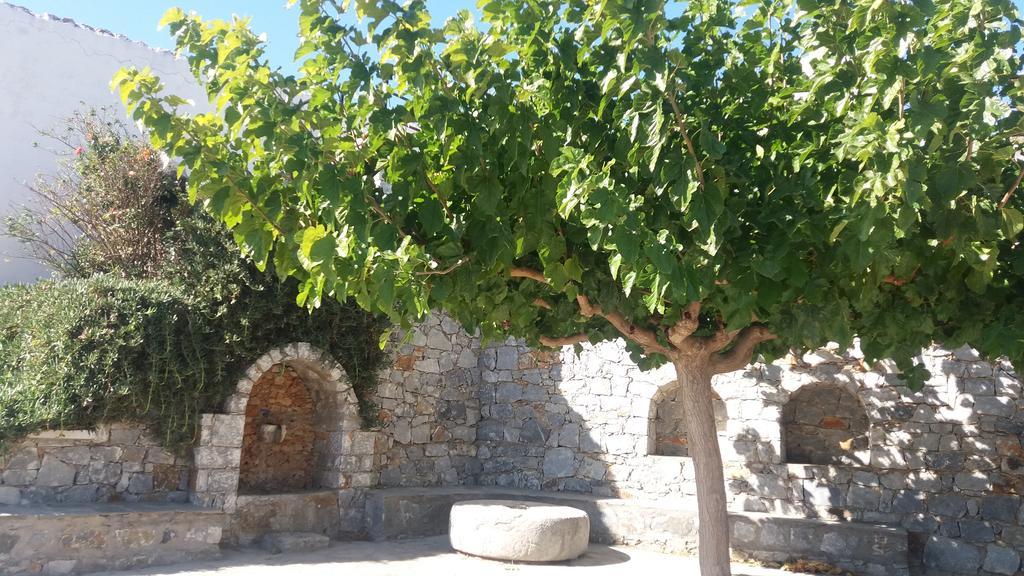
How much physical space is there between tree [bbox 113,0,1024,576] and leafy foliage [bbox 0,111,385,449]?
3609 mm

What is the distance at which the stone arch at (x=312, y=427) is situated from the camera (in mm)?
7465

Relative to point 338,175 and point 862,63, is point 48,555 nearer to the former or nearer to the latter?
point 338,175

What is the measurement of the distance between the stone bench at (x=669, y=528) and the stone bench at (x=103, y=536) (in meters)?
2.13

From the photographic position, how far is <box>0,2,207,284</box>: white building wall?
28.1 feet

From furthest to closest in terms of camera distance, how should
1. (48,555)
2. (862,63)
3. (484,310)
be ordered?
(48,555), (484,310), (862,63)

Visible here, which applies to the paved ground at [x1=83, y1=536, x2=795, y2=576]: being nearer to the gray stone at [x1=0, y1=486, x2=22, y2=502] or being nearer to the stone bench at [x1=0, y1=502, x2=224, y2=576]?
the stone bench at [x1=0, y1=502, x2=224, y2=576]

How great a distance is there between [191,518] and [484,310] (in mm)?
4365

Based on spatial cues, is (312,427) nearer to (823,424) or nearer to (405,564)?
(405,564)

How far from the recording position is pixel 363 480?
8.96 meters

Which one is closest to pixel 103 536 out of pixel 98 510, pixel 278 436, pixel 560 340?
pixel 98 510

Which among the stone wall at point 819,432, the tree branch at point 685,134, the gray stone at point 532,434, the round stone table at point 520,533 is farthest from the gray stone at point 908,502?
the tree branch at point 685,134

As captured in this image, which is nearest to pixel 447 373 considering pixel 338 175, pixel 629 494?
pixel 629 494

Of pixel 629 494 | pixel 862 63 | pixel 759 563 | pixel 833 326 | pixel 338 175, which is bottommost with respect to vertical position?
pixel 759 563

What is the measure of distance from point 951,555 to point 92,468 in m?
7.76
